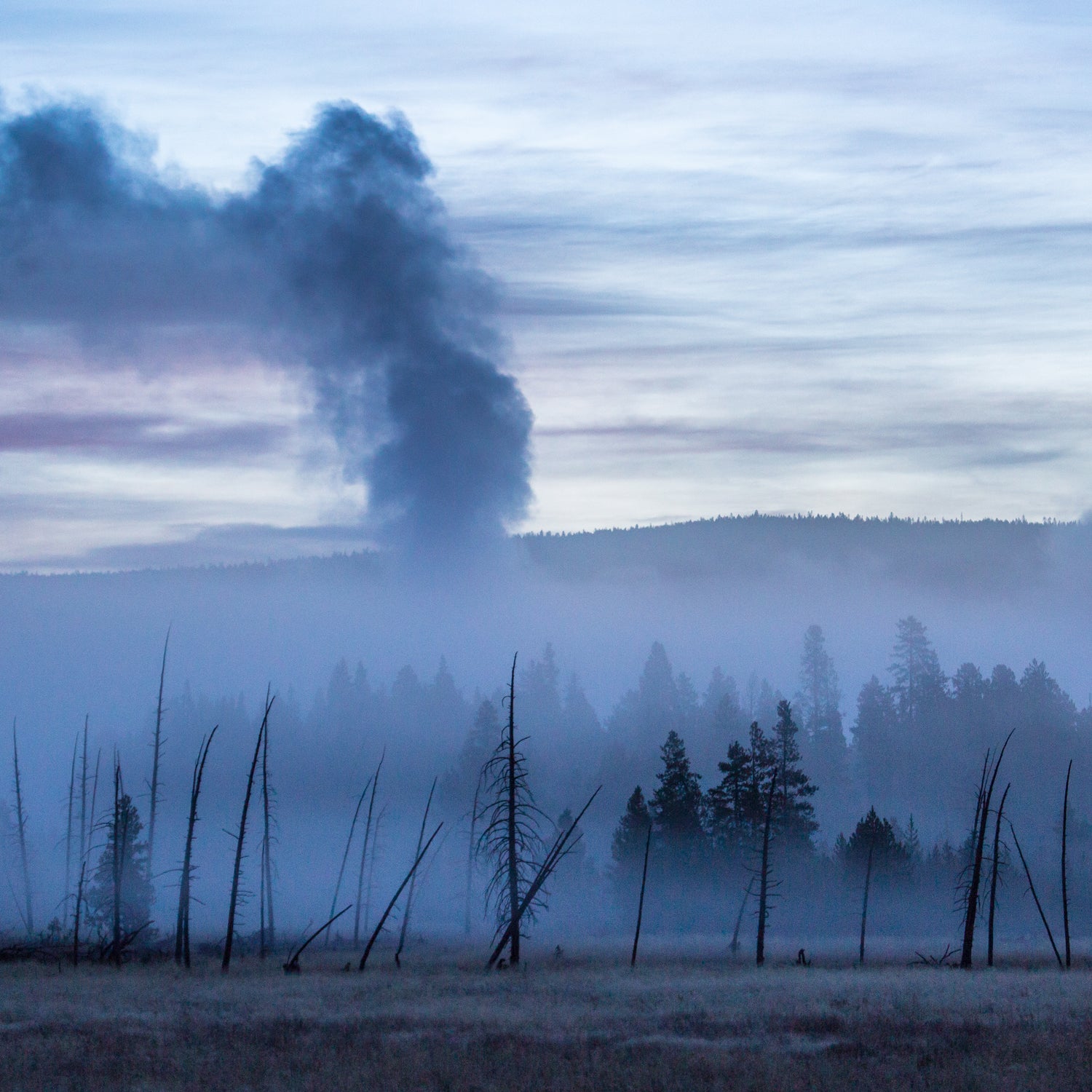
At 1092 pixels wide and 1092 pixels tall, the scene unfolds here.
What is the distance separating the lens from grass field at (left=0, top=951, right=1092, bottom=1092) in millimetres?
20734

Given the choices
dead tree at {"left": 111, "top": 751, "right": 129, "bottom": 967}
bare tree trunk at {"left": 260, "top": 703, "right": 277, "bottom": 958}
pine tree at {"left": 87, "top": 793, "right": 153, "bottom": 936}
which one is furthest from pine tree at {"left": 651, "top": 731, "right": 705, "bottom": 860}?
dead tree at {"left": 111, "top": 751, "right": 129, "bottom": 967}

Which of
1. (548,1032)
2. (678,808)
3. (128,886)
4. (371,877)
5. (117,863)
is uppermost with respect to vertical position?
(548,1032)

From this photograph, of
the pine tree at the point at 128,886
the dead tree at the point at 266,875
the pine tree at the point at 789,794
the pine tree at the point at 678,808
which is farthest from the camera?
the pine tree at the point at 678,808

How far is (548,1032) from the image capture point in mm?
25500

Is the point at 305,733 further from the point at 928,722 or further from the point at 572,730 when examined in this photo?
the point at 928,722

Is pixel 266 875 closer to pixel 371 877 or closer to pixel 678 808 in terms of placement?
pixel 371 877

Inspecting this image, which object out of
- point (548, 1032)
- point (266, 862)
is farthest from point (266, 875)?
point (548, 1032)

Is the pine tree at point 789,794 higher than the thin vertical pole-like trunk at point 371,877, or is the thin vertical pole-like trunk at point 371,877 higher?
the pine tree at point 789,794

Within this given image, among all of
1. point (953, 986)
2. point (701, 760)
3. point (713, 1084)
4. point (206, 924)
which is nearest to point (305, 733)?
point (701, 760)

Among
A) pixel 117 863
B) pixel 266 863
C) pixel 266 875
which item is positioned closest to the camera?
pixel 117 863

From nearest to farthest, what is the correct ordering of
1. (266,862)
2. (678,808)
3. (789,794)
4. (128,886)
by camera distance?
(266,862)
(128,886)
(678,808)
(789,794)

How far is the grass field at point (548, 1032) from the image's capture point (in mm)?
20734

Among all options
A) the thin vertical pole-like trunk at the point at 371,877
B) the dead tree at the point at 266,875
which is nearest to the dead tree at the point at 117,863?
the dead tree at the point at 266,875

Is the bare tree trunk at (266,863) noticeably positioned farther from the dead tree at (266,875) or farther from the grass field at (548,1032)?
the grass field at (548,1032)
